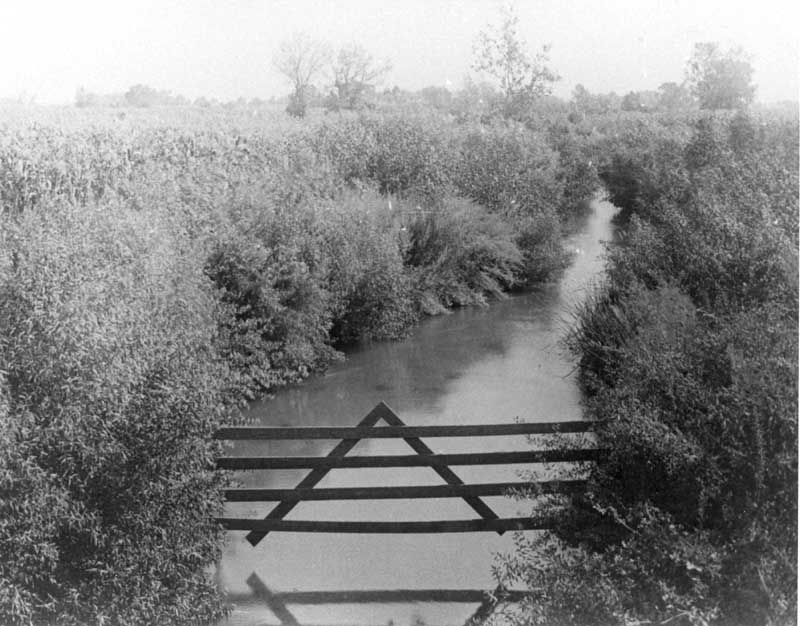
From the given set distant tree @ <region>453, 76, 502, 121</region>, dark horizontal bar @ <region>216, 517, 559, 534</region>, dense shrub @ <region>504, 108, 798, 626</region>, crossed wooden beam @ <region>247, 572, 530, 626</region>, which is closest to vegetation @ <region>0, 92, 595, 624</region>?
dark horizontal bar @ <region>216, 517, 559, 534</region>

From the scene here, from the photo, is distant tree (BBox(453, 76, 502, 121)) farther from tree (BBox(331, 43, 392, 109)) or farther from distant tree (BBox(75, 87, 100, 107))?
distant tree (BBox(75, 87, 100, 107))

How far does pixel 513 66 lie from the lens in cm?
3011

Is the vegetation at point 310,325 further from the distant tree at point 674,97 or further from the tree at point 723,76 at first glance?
the distant tree at point 674,97

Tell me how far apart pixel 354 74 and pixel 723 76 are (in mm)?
11288

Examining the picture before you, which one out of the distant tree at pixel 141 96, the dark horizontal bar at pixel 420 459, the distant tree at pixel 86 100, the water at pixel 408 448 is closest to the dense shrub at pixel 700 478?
the dark horizontal bar at pixel 420 459

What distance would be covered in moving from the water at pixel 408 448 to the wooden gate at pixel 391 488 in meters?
0.14

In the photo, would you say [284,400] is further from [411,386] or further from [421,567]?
[421,567]

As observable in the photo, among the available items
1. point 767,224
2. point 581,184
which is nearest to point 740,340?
point 767,224

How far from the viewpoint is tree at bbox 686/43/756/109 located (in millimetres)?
23844

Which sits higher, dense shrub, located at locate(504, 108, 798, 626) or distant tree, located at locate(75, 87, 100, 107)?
distant tree, located at locate(75, 87, 100, 107)

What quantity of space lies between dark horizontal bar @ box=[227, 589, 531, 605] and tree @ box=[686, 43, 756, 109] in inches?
674

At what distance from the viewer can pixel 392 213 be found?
69.8ft

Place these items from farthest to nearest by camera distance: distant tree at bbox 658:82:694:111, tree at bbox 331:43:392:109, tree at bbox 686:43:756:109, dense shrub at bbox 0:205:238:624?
distant tree at bbox 658:82:694:111 < tree at bbox 686:43:756:109 < tree at bbox 331:43:392:109 < dense shrub at bbox 0:205:238:624

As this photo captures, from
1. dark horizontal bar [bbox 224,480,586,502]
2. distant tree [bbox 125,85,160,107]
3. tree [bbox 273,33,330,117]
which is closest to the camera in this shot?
dark horizontal bar [bbox 224,480,586,502]
